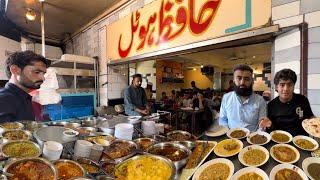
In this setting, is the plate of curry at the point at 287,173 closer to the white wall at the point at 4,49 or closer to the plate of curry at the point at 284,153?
the plate of curry at the point at 284,153

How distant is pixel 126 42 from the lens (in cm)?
500

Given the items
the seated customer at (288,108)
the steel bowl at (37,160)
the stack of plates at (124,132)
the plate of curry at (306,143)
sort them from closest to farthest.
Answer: the steel bowl at (37,160), the plate of curry at (306,143), the stack of plates at (124,132), the seated customer at (288,108)

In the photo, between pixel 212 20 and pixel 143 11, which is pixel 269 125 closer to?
pixel 212 20

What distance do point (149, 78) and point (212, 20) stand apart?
6433mm

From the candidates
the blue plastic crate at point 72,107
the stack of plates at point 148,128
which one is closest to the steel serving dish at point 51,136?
the stack of plates at point 148,128

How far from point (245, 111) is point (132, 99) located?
2.62 metres

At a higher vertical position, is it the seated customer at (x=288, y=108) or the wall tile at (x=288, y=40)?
the wall tile at (x=288, y=40)

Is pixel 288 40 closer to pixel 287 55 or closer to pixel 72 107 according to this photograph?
pixel 287 55

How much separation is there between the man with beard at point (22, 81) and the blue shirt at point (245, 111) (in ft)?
7.26

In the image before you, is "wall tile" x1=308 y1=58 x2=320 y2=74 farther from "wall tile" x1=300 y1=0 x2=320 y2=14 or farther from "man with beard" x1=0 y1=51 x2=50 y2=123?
"man with beard" x1=0 y1=51 x2=50 y2=123

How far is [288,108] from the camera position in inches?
85.2

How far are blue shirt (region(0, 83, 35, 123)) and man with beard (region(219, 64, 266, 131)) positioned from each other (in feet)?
7.45

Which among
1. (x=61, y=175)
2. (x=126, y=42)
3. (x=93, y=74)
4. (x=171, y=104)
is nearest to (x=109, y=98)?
(x=93, y=74)

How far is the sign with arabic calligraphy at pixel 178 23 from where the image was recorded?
2617 mm
